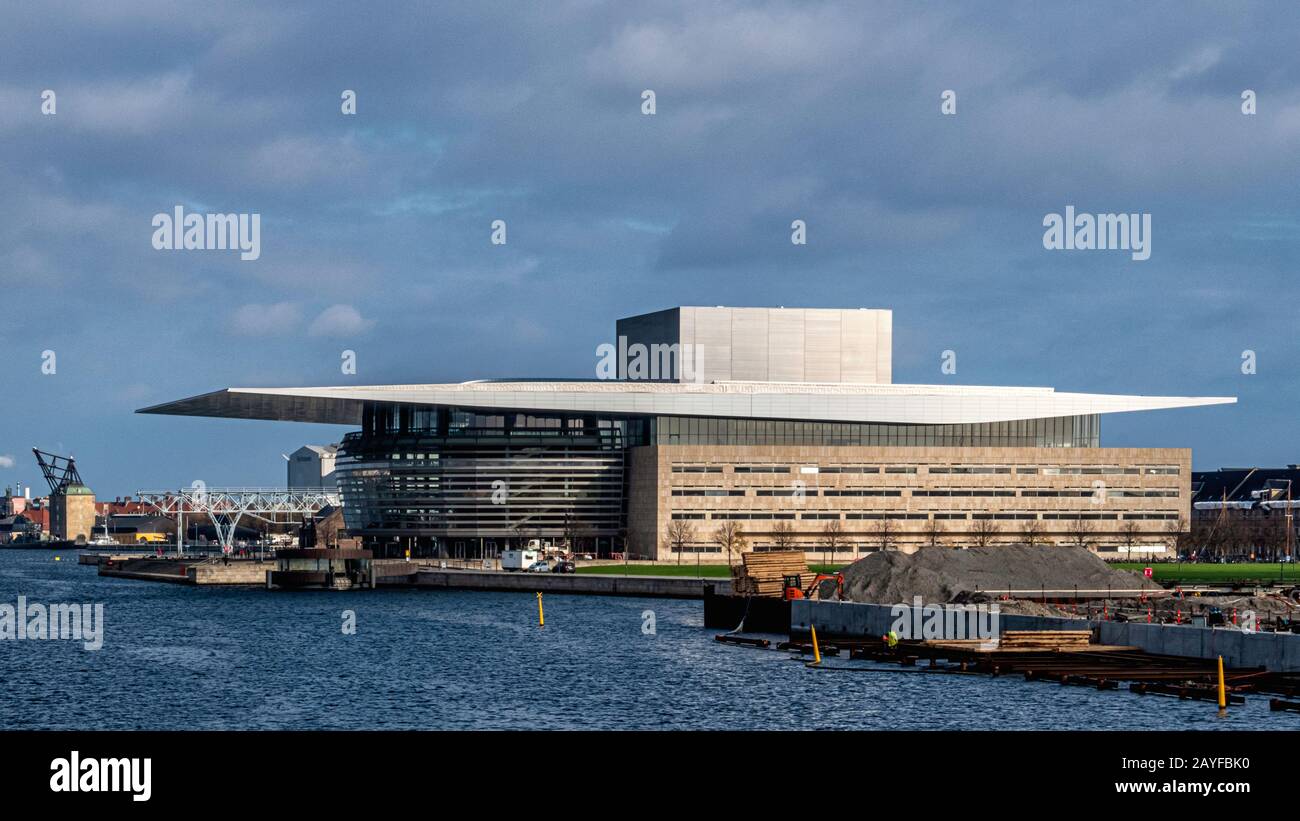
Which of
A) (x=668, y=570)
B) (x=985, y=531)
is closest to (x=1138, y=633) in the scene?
(x=668, y=570)

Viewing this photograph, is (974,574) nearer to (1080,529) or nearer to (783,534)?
(783,534)

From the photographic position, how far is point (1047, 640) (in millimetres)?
52000

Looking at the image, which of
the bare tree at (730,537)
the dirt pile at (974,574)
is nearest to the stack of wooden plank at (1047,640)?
the dirt pile at (974,574)

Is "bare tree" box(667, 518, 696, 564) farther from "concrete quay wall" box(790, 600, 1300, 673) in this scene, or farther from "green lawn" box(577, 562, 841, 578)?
"concrete quay wall" box(790, 600, 1300, 673)

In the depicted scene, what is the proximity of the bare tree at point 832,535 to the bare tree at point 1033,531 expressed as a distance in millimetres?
15594

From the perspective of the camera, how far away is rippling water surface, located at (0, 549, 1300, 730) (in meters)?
39.8

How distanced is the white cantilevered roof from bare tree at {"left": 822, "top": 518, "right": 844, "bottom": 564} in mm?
9106

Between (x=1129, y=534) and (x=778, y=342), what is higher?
(x=778, y=342)

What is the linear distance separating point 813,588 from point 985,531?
78.9 meters

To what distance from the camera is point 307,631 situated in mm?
73500

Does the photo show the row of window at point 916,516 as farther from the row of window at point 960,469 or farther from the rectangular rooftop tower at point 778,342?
the rectangular rooftop tower at point 778,342
